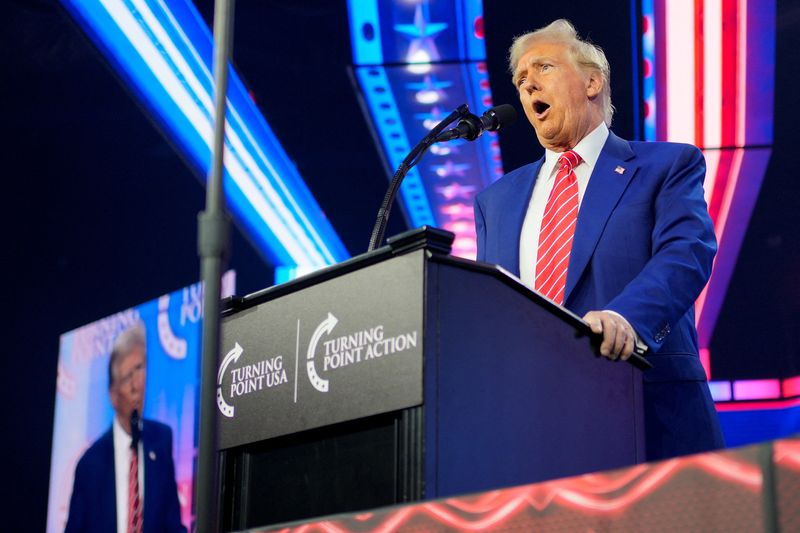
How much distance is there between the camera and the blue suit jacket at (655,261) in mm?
1851

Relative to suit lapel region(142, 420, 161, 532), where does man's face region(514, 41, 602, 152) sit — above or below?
above

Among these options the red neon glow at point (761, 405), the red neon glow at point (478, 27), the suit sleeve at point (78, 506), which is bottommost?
the suit sleeve at point (78, 506)

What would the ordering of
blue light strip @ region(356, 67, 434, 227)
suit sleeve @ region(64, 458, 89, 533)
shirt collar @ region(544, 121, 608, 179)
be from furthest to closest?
1. suit sleeve @ region(64, 458, 89, 533)
2. blue light strip @ region(356, 67, 434, 227)
3. shirt collar @ region(544, 121, 608, 179)

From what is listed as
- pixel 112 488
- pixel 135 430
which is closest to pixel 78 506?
pixel 112 488

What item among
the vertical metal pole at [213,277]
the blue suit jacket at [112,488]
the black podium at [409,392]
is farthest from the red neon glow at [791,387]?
the vertical metal pole at [213,277]

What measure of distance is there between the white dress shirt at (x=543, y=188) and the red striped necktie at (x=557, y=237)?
2 cm

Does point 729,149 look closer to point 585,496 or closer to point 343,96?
point 343,96

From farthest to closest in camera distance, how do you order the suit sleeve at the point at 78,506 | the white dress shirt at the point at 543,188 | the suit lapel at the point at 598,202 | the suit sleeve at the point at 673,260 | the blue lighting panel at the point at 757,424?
1. the suit sleeve at the point at 78,506
2. the blue lighting panel at the point at 757,424
3. the white dress shirt at the point at 543,188
4. the suit lapel at the point at 598,202
5. the suit sleeve at the point at 673,260

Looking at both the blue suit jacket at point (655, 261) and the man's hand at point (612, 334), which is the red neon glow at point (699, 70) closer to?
the blue suit jacket at point (655, 261)

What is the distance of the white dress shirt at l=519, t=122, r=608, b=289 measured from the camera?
6.95ft

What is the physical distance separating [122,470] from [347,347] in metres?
4.18

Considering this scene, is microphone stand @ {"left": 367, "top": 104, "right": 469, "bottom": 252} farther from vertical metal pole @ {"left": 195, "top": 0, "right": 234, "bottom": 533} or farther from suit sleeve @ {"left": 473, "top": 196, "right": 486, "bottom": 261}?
vertical metal pole @ {"left": 195, "top": 0, "right": 234, "bottom": 533}

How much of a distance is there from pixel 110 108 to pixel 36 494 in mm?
2195

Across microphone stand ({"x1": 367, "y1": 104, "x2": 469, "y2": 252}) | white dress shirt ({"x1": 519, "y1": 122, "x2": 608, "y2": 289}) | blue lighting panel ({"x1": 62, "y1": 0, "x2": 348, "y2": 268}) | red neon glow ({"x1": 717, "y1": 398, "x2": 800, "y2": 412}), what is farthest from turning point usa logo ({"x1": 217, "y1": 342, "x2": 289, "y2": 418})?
red neon glow ({"x1": 717, "y1": 398, "x2": 800, "y2": 412})
